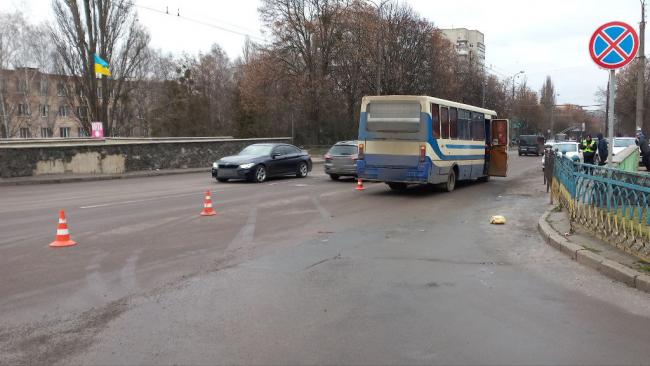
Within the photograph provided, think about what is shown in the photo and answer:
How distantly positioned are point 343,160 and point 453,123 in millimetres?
5344

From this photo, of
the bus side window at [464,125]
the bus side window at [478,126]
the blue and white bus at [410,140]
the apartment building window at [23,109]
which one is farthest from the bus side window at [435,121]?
the apartment building window at [23,109]

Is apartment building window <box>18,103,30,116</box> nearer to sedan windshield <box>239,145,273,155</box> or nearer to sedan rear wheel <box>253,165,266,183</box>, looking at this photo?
sedan windshield <box>239,145,273,155</box>

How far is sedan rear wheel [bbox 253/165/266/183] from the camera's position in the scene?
19.9 m

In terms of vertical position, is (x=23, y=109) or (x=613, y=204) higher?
(x=23, y=109)

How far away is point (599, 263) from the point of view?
21.9ft

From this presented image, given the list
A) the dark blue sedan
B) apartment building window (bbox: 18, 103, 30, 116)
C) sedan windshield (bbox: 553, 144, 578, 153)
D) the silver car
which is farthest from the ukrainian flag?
apartment building window (bbox: 18, 103, 30, 116)

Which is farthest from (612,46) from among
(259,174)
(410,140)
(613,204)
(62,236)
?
(259,174)

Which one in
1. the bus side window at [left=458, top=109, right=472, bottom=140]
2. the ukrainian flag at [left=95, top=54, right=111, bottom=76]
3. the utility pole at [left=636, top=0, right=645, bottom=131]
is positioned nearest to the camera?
the bus side window at [left=458, top=109, right=472, bottom=140]

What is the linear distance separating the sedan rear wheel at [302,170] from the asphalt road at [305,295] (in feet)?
37.1

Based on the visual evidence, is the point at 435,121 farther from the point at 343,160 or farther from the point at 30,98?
the point at 30,98

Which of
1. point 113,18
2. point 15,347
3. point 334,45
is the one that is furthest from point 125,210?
point 334,45

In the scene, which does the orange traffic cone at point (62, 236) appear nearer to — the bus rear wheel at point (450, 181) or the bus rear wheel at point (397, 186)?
the bus rear wheel at point (397, 186)

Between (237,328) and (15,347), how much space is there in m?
1.77

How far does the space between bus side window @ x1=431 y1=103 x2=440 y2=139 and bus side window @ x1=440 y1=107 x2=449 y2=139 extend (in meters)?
0.26
